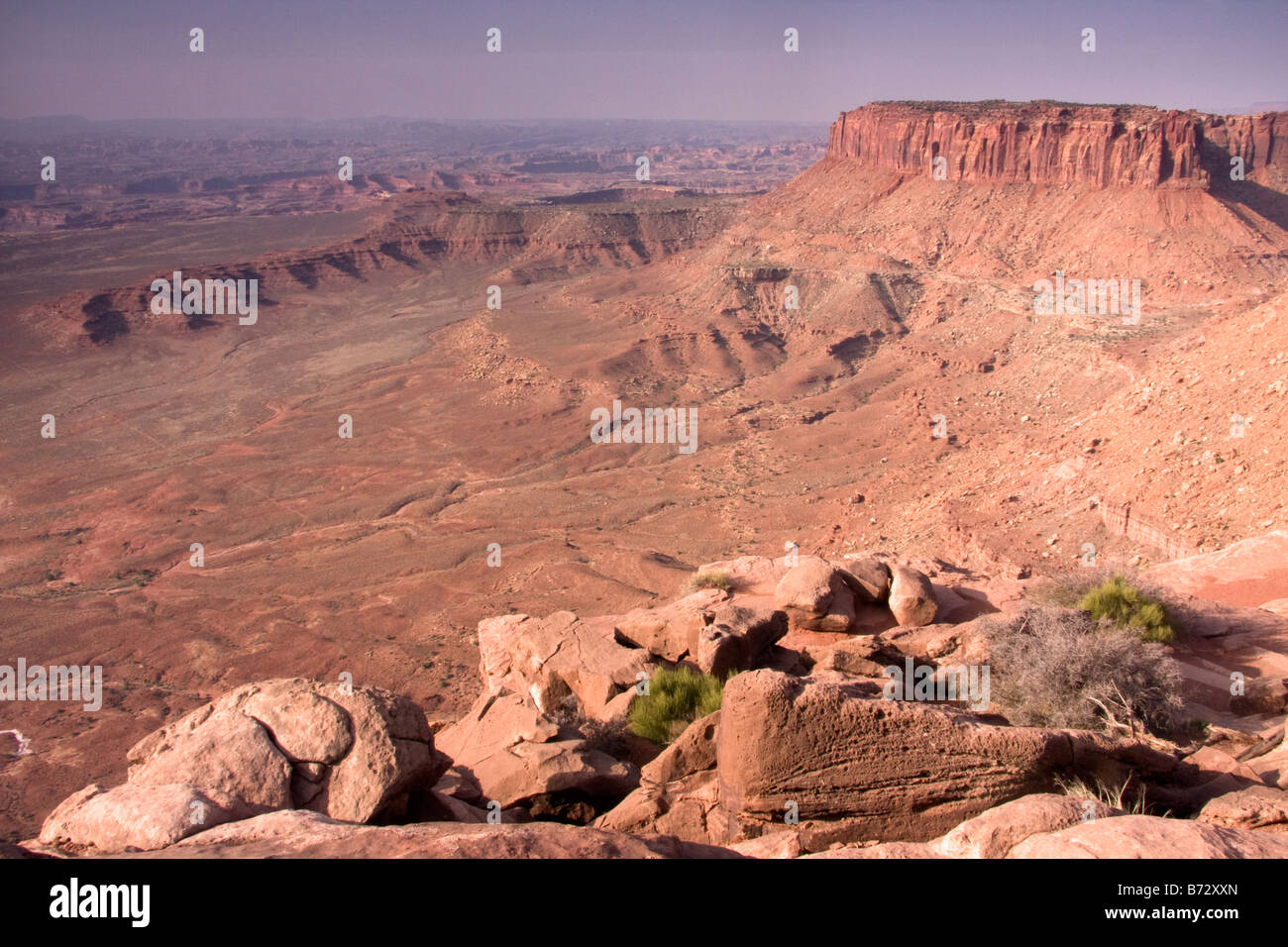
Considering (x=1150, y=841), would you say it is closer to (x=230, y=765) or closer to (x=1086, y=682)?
(x=1086, y=682)

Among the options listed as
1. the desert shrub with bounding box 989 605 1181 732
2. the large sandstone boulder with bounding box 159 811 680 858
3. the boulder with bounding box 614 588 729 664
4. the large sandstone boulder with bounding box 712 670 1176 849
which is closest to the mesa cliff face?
the desert shrub with bounding box 989 605 1181 732

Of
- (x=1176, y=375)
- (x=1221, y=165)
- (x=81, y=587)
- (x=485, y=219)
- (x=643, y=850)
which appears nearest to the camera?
(x=643, y=850)

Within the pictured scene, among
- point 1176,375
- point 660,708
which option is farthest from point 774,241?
point 660,708

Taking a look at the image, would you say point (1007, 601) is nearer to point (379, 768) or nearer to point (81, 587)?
point (379, 768)

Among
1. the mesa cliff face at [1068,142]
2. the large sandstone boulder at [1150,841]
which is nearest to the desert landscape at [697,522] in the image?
the large sandstone boulder at [1150,841]

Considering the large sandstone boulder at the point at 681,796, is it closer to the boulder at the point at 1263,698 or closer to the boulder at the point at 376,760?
the boulder at the point at 376,760

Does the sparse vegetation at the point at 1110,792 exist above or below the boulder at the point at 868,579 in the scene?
above

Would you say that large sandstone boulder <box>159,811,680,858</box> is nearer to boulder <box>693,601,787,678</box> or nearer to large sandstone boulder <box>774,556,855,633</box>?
boulder <box>693,601,787,678</box>
